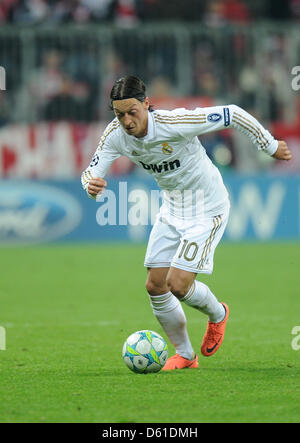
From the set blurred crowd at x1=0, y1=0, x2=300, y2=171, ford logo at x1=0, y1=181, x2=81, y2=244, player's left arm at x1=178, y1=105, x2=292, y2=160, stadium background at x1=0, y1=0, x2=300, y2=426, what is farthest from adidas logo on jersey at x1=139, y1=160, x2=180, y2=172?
blurred crowd at x1=0, y1=0, x2=300, y2=171

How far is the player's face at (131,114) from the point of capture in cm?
691

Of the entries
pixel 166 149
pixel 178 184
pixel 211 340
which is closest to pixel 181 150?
pixel 166 149

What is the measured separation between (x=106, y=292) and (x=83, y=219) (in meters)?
5.23

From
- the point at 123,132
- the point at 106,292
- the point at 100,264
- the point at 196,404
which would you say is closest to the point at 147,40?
the point at 100,264

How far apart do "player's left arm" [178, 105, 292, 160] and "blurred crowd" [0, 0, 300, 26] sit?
42.5 feet

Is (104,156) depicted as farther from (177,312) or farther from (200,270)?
(177,312)

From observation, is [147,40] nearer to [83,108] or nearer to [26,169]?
[83,108]

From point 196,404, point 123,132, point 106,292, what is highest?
point 123,132

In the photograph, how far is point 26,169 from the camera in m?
17.8

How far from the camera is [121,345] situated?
8.51 m

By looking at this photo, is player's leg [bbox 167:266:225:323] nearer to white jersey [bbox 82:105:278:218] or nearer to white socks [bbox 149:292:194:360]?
white socks [bbox 149:292:194:360]

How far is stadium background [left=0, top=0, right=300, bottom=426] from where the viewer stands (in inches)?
492

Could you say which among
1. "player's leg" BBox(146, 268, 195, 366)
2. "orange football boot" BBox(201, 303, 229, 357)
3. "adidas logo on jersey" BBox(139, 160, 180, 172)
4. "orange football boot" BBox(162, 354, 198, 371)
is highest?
"adidas logo on jersey" BBox(139, 160, 180, 172)

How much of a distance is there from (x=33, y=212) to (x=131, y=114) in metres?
10.2
